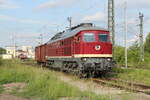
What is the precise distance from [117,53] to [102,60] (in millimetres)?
25618

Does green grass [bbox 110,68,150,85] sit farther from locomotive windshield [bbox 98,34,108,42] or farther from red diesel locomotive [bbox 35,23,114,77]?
locomotive windshield [bbox 98,34,108,42]

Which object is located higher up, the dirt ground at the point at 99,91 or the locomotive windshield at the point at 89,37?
the locomotive windshield at the point at 89,37

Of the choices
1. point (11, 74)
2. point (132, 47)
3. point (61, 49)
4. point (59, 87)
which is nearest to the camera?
point (59, 87)

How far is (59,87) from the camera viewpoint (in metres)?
11.7

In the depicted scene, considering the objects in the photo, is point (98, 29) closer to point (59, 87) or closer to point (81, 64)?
point (81, 64)

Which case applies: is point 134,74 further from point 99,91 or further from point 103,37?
point 99,91

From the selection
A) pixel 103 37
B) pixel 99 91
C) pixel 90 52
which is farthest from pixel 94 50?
pixel 99 91

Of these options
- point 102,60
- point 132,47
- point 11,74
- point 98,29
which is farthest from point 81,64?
point 132,47

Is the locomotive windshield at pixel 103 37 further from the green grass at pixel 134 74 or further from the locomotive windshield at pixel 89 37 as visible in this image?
the green grass at pixel 134 74

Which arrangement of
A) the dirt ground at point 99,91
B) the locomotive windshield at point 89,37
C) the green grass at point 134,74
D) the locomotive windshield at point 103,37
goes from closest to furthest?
the dirt ground at point 99,91 < the locomotive windshield at point 89,37 < the locomotive windshield at point 103,37 < the green grass at point 134,74

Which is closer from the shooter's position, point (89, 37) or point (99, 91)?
point (99, 91)

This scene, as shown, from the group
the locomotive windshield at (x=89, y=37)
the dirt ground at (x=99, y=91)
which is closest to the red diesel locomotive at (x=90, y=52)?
the locomotive windshield at (x=89, y=37)

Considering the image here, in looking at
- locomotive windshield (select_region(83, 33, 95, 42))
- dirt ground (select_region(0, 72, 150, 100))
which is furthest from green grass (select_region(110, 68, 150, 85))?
dirt ground (select_region(0, 72, 150, 100))

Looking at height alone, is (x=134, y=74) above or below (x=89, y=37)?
below
